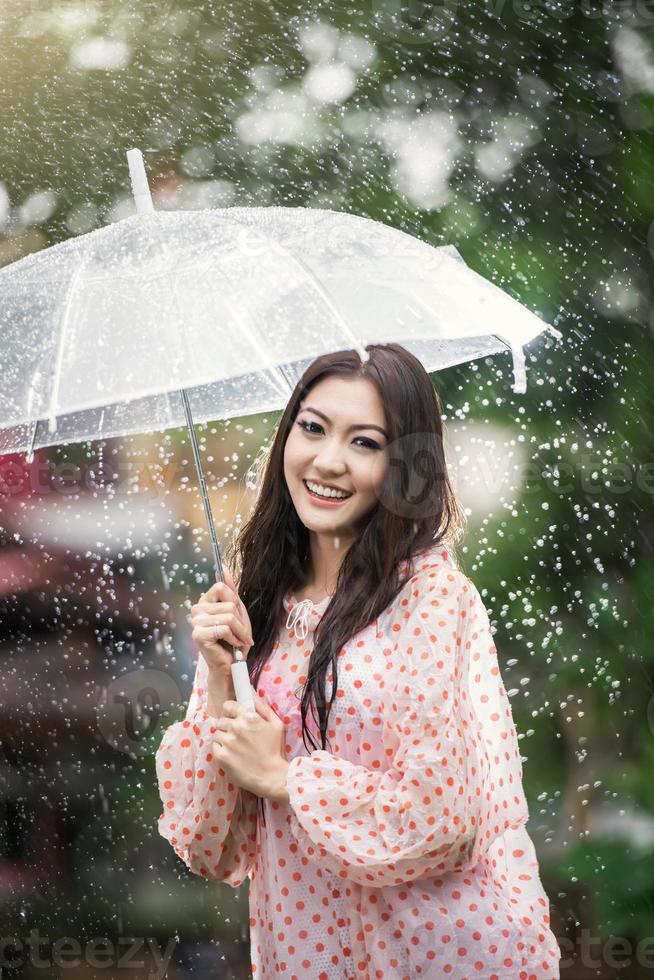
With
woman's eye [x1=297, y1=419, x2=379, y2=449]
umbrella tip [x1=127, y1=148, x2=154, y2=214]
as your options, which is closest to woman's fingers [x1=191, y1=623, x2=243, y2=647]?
woman's eye [x1=297, y1=419, x2=379, y2=449]

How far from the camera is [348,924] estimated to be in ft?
4.26

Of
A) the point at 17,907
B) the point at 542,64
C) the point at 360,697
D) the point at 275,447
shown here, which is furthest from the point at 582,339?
the point at 17,907

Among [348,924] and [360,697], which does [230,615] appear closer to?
[360,697]

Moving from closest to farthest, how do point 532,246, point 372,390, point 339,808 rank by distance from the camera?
point 339,808
point 372,390
point 532,246

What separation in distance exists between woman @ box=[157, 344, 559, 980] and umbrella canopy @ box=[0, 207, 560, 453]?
107 mm

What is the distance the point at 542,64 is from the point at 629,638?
130 centimetres

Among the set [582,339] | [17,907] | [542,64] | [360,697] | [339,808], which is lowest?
[17,907]

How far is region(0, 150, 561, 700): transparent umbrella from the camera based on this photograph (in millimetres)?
1225

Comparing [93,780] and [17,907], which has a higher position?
[93,780]

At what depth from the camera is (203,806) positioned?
1329 millimetres

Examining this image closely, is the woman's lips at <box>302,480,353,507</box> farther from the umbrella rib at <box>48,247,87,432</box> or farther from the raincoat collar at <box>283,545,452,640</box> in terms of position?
the umbrella rib at <box>48,247,87,432</box>

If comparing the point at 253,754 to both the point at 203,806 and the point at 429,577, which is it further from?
the point at 429,577


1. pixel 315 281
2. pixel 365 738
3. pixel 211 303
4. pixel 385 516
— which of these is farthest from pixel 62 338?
pixel 365 738

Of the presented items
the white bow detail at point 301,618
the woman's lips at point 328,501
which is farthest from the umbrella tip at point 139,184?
the white bow detail at point 301,618
